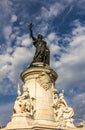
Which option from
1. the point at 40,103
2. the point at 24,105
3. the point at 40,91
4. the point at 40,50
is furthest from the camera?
the point at 40,50

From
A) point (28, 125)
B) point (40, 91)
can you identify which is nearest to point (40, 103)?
point (40, 91)

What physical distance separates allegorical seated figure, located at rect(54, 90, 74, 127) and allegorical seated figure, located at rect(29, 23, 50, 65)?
3246 mm

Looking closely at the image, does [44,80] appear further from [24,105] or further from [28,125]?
[28,125]

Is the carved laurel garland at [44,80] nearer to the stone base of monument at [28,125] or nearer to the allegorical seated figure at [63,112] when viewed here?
the allegorical seated figure at [63,112]

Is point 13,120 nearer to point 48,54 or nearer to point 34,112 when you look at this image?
point 34,112

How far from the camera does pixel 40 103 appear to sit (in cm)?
2239

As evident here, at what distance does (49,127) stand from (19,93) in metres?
3.24

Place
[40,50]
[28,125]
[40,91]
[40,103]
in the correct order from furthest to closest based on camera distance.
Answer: [40,50] → [40,91] → [40,103] → [28,125]

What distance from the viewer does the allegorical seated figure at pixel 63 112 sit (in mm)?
22359

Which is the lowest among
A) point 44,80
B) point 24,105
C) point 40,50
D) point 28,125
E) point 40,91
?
point 28,125

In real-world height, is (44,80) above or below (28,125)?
above

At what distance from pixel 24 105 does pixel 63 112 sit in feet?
10.3

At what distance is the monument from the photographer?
21016 millimetres

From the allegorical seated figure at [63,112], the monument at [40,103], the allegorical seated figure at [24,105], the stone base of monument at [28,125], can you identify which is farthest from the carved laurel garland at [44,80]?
the stone base of monument at [28,125]
